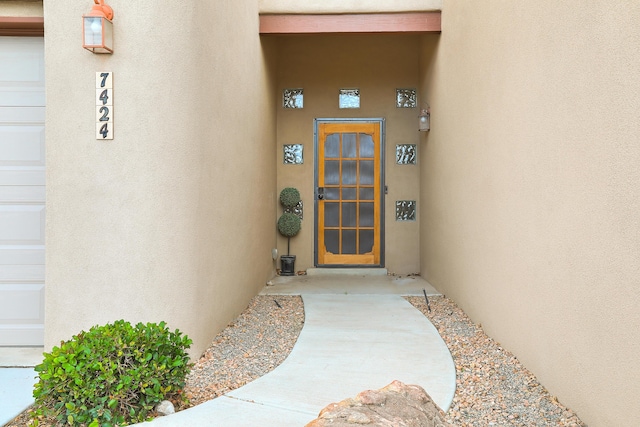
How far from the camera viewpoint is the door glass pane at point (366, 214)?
795 cm

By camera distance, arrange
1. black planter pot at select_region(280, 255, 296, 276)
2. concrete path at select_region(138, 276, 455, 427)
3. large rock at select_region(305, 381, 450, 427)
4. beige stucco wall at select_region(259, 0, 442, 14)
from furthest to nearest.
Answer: black planter pot at select_region(280, 255, 296, 276)
beige stucco wall at select_region(259, 0, 442, 14)
concrete path at select_region(138, 276, 455, 427)
large rock at select_region(305, 381, 450, 427)

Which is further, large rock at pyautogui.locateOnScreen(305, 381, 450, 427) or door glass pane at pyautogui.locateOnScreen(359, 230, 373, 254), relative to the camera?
door glass pane at pyautogui.locateOnScreen(359, 230, 373, 254)

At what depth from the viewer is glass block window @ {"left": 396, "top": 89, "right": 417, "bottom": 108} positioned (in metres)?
7.92

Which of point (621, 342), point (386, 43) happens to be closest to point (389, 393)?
point (621, 342)

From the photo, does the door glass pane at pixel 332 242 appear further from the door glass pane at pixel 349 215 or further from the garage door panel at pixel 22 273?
the garage door panel at pixel 22 273

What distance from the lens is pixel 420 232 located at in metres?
7.83

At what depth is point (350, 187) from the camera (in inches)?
313

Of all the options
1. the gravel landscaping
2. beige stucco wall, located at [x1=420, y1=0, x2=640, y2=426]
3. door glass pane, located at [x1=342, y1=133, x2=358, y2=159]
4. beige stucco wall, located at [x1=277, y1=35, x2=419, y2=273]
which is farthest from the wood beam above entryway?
the gravel landscaping

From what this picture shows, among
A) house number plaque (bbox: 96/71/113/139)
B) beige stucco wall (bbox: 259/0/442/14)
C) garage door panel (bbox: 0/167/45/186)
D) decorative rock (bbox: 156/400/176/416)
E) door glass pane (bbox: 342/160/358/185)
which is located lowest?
decorative rock (bbox: 156/400/176/416)

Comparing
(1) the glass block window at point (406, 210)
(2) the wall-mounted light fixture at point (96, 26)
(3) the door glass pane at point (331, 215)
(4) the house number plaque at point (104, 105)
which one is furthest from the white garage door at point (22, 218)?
(1) the glass block window at point (406, 210)

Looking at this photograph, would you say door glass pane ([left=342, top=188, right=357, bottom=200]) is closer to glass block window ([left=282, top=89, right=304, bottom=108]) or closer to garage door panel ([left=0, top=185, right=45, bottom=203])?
glass block window ([left=282, top=89, right=304, bottom=108])

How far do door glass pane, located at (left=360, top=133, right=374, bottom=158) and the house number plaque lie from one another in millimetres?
4845

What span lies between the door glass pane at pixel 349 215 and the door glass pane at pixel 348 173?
330 mm

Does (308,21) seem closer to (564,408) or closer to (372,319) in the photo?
(372,319)
